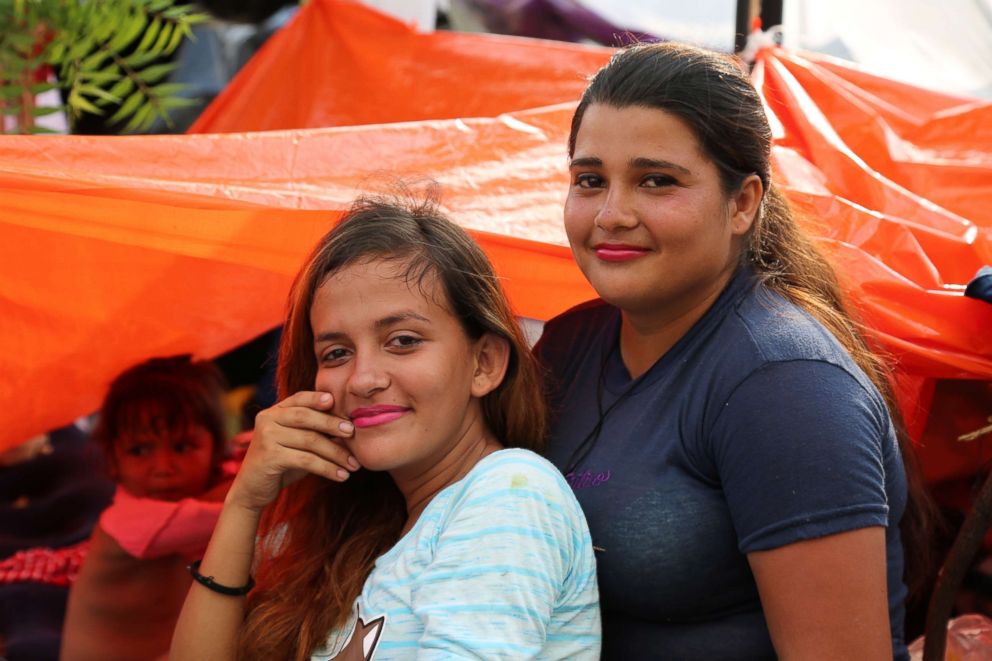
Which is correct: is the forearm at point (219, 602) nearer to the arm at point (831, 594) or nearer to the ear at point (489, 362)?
the ear at point (489, 362)

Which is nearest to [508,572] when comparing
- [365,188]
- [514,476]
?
[514,476]

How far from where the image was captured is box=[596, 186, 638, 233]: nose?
60.3 inches

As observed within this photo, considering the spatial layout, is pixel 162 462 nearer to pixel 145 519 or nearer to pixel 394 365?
pixel 145 519

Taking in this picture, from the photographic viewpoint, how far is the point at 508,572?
1365 mm

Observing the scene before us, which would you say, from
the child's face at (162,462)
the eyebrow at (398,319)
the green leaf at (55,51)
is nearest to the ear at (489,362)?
the eyebrow at (398,319)

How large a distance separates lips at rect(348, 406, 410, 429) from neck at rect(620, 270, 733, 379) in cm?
35

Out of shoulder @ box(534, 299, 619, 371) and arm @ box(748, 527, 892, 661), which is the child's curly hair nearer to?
shoulder @ box(534, 299, 619, 371)

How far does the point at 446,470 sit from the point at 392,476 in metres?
0.13

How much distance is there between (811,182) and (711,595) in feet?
3.35

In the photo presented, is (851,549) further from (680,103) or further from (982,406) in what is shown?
(982,406)

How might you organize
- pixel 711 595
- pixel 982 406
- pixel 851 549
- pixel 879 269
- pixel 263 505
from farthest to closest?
pixel 982 406
pixel 879 269
pixel 263 505
pixel 711 595
pixel 851 549

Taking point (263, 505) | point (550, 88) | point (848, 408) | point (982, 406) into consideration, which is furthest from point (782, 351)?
point (550, 88)

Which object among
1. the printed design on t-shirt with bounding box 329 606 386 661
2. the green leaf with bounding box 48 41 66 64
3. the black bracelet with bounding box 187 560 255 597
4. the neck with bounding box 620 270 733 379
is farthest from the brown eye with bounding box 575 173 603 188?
the green leaf with bounding box 48 41 66 64

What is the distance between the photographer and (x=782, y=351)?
4.59ft
